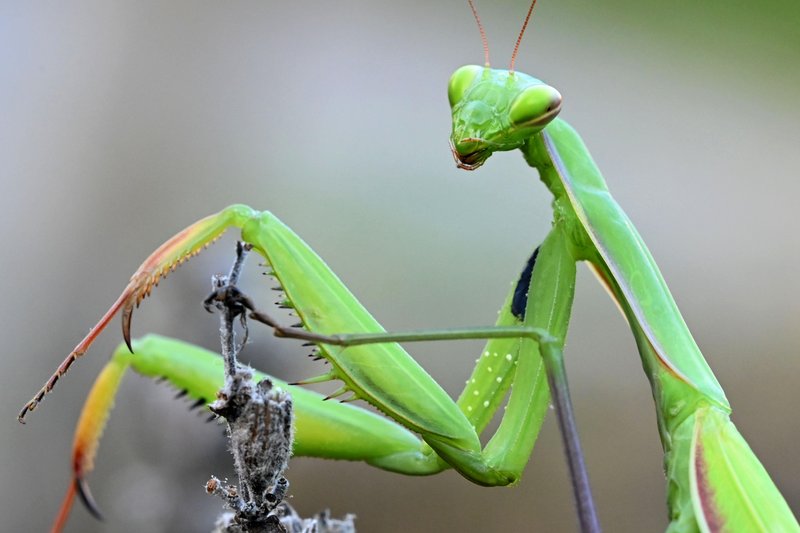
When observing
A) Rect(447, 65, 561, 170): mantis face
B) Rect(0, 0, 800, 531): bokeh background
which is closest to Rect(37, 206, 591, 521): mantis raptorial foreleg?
Rect(447, 65, 561, 170): mantis face

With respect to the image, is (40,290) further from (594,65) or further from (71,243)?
(594,65)

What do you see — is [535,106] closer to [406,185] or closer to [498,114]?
[498,114]

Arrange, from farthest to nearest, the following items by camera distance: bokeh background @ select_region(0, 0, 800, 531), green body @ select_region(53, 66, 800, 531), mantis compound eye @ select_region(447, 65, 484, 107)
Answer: bokeh background @ select_region(0, 0, 800, 531), mantis compound eye @ select_region(447, 65, 484, 107), green body @ select_region(53, 66, 800, 531)

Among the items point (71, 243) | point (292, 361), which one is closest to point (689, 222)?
point (292, 361)

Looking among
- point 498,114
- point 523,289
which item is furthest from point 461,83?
point 523,289

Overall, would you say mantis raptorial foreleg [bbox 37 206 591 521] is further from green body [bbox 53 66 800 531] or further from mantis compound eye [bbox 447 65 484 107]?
mantis compound eye [bbox 447 65 484 107]

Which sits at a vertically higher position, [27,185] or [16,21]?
[16,21]
